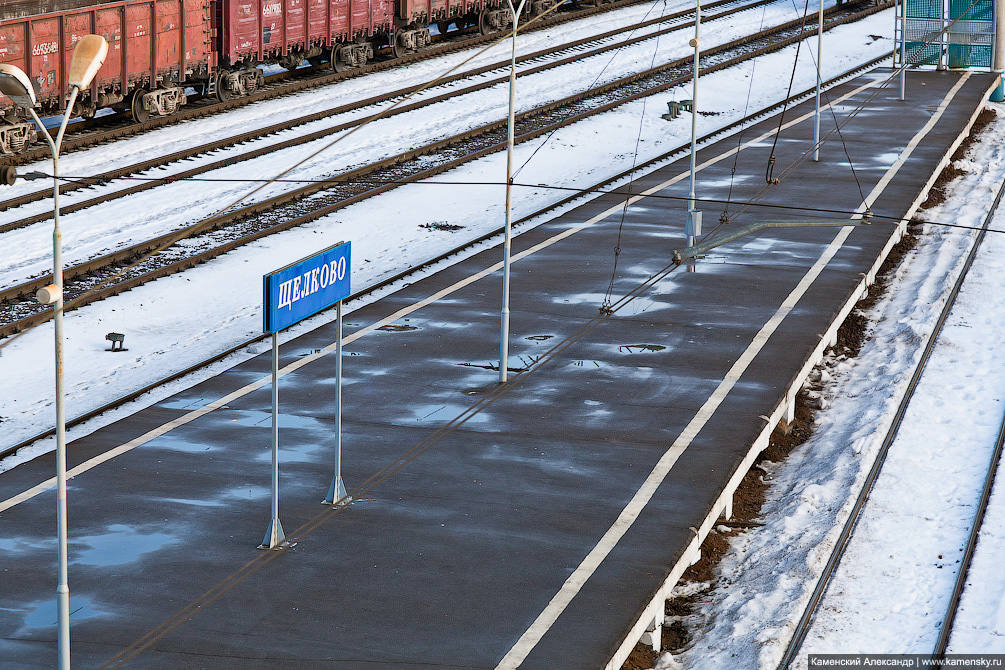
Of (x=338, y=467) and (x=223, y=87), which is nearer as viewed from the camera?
(x=338, y=467)

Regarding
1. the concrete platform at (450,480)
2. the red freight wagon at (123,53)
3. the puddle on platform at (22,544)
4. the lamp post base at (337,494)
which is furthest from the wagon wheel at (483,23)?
the puddle on platform at (22,544)

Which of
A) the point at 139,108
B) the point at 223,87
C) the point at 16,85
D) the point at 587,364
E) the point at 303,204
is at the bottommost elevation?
the point at 587,364

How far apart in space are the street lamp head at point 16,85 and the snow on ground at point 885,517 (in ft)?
23.7

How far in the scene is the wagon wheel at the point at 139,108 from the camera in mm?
32312

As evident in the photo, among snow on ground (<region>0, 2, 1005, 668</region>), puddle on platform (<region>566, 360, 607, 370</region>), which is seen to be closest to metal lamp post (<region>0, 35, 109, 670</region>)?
snow on ground (<region>0, 2, 1005, 668</region>)

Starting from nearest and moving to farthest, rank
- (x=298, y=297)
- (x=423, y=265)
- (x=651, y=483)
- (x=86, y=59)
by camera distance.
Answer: (x=86, y=59) → (x=298, y=297) → (x=651, y=483) → (x=423, y=265)

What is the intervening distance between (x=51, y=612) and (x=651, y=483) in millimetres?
6107

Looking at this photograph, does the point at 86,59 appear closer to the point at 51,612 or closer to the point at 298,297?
the point at 298,297

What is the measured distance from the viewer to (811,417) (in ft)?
61.0

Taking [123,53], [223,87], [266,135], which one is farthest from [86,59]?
[223,87]

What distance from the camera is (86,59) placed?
994 cm

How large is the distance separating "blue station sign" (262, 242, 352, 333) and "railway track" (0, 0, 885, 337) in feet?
6.49

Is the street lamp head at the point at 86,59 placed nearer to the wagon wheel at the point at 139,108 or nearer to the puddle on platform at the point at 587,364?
the puddle on platform at the point at 587,364

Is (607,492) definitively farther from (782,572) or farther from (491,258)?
(491,258)
